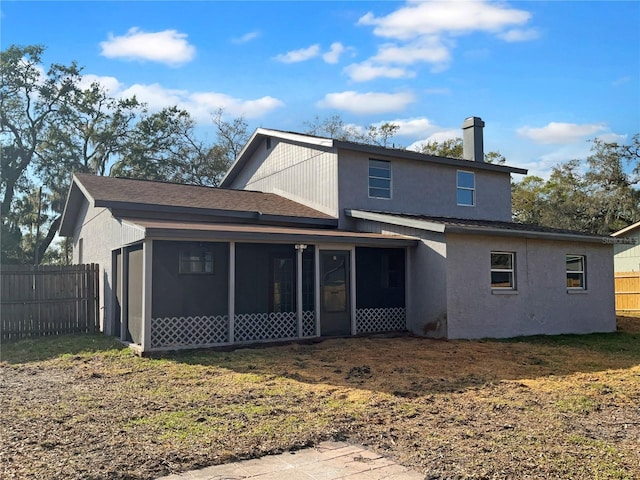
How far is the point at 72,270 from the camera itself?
14508mm

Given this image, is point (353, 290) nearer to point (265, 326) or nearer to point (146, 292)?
point (265, 326)

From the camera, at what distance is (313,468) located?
4664mm

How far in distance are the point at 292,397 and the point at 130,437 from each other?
2.45 metres

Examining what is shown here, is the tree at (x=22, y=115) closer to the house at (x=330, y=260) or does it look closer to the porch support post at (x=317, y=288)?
the house at (x=330, y=260)

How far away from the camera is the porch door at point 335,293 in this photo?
13.1m

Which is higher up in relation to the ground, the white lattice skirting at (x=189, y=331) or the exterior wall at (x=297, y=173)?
the exterior wall at (x=297, y=173)

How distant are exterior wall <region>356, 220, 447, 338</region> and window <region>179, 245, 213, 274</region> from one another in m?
5.06

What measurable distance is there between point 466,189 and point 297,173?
600 cm

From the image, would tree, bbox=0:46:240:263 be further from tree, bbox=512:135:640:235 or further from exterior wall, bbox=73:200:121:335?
tree, bbox=512:135:640:235

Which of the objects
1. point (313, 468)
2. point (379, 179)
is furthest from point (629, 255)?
point (313, 468)

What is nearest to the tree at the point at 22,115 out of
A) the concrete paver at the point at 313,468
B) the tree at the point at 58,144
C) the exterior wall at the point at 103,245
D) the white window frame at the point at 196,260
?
the tree at the point at 58,144

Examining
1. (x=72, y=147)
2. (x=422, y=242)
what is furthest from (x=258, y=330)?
(x=72, y=147)

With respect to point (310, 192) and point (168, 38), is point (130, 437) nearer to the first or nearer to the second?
point (168, 38)

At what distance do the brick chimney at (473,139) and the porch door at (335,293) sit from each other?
31.0 ft
